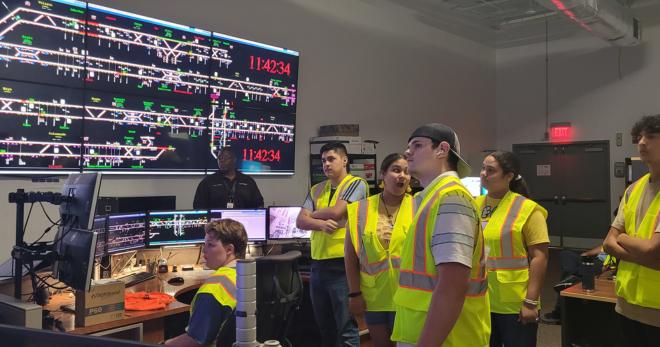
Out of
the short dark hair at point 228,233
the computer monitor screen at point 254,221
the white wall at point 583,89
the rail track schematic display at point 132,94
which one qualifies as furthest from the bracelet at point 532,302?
the white wall at point 583,89

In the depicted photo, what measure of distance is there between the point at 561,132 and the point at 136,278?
6.92 metres

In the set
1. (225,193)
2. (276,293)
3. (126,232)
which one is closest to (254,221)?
(225,193)

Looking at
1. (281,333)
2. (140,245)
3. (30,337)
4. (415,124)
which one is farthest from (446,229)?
(415,124)

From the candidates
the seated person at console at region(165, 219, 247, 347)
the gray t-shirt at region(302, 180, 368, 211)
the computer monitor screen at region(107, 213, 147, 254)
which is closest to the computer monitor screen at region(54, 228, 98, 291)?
the seated person at console at region(165, 219, 247, 347)

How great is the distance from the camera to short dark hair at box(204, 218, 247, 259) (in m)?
2.18

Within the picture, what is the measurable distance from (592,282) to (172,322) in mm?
2716

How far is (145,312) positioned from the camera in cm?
271

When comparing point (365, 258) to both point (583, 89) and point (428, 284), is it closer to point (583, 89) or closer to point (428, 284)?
point (428, 284)

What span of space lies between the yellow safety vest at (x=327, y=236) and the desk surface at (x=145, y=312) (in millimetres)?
812

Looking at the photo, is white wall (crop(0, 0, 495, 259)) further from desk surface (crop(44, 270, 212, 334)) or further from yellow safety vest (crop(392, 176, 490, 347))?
yellow safety vest (crop(392, 176, 490, 347))

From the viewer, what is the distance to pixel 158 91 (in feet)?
14.1

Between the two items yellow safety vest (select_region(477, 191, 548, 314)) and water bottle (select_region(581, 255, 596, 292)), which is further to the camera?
water bottle (select_region(581, 255, 596, 292))

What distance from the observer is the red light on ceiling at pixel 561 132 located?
26.6 feet

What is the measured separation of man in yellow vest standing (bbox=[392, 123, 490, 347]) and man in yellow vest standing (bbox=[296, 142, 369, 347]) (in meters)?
1.43
